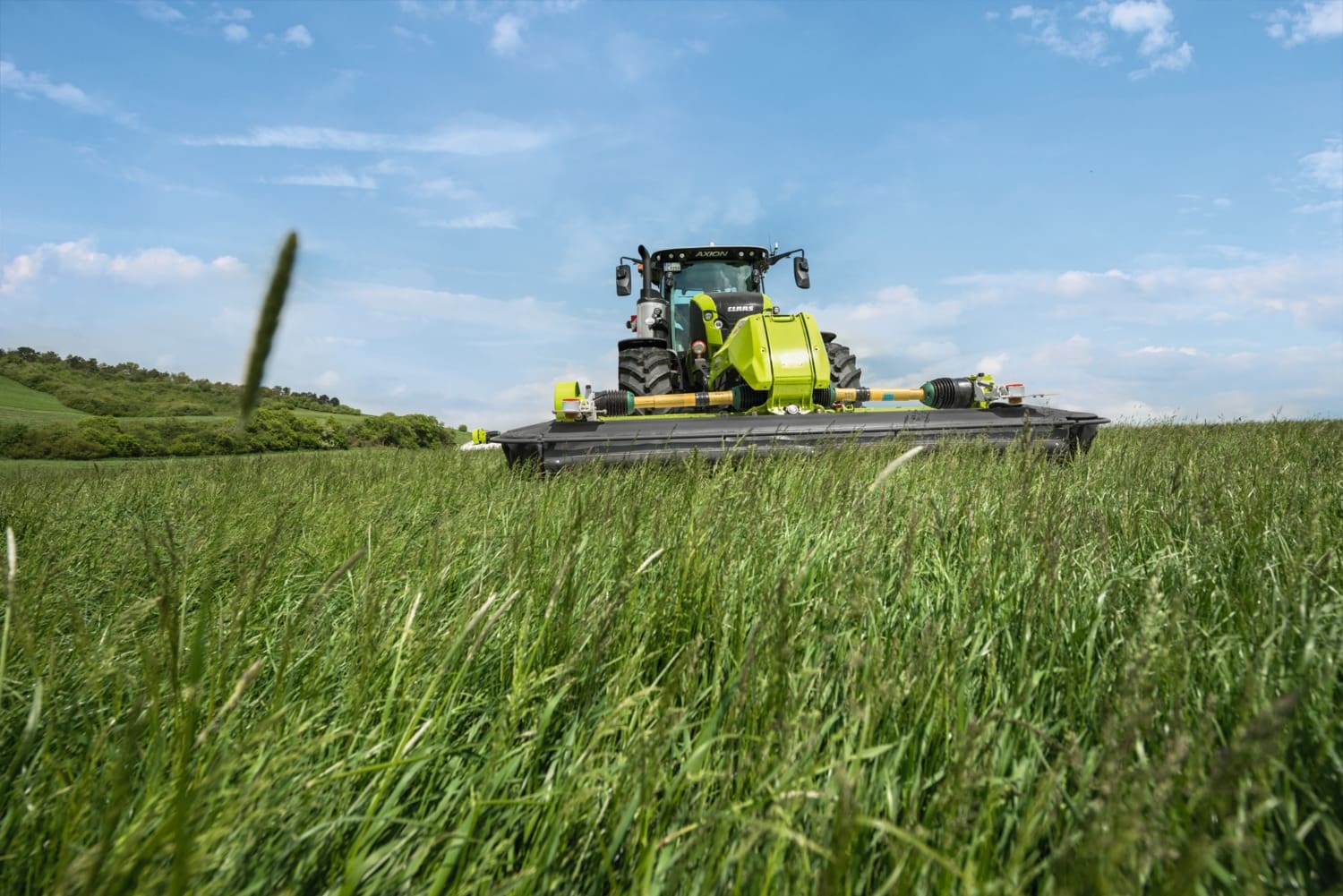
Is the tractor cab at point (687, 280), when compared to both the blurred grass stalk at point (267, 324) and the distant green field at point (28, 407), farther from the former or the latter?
the distant green field at point (28, 407)

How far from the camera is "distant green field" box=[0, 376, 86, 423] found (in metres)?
12.5

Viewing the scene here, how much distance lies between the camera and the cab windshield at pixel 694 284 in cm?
905

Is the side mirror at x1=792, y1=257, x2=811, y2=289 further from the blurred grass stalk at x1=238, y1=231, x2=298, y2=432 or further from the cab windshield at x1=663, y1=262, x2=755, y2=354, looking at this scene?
the blurred grass stalk at x1=238, y1=231, x2=298, y2=432

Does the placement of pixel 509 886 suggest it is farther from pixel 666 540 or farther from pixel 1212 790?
pixel 666 540

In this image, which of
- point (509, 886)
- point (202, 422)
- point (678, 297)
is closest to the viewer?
point (509, 886)

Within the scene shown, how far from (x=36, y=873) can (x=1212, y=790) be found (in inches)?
51.5

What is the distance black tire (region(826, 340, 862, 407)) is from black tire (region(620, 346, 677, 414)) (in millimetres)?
1885

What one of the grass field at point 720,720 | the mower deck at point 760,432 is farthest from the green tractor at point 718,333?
the grass field at point 720,720

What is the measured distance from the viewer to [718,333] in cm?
822

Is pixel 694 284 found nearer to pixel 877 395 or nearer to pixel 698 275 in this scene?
pixel 698 275

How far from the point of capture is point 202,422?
12.4m

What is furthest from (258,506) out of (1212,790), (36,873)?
(1212,790)

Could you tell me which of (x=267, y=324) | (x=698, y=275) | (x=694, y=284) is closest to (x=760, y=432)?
(x=694, y=284)

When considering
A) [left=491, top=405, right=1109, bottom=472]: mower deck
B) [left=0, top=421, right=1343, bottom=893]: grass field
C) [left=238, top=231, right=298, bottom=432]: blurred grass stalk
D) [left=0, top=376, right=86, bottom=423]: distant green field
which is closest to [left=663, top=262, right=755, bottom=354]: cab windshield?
[left=491, top=405, right=1109, bottom=472]: mower deck
